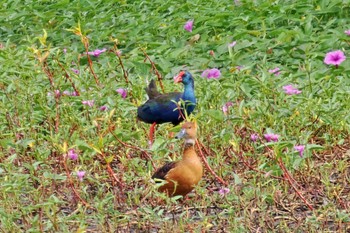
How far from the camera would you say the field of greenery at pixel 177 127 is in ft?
19.2

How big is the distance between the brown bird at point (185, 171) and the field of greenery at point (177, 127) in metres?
0.09

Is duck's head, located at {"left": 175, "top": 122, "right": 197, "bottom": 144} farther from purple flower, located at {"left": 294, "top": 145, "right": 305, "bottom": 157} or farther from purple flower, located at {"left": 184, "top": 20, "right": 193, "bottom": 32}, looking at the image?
purple flower, located at {"left": 184, "top": 20, "right": 193, "bottom": 32}

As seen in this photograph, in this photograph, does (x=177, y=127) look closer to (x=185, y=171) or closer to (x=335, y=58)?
(x=185, y=171)

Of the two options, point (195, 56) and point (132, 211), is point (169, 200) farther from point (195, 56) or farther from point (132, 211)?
point (195, 56)

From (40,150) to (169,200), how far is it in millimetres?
1567

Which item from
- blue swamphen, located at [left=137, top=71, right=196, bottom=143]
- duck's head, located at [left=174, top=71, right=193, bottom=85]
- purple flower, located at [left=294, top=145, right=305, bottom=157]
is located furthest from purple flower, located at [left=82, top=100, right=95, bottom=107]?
purple flower, located at [left=294, top=145, right=305, bottom=157]

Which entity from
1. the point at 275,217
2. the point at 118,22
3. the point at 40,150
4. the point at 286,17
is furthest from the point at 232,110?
the point at 118,22

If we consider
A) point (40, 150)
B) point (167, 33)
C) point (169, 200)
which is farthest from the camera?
point (167, 33)

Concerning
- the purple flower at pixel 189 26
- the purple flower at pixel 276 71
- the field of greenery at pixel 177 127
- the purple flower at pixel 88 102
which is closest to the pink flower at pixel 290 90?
the field of greenery at pixel 177 127

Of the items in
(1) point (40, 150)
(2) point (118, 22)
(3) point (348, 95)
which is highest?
(1) point (40, 150)

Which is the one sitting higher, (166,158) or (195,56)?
(166,158)

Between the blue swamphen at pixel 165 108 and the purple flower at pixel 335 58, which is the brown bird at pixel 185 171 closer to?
the blue swamphen at pixel 165 108

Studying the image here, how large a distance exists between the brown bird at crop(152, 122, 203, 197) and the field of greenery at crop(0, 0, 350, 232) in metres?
0.09

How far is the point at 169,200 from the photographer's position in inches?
220
